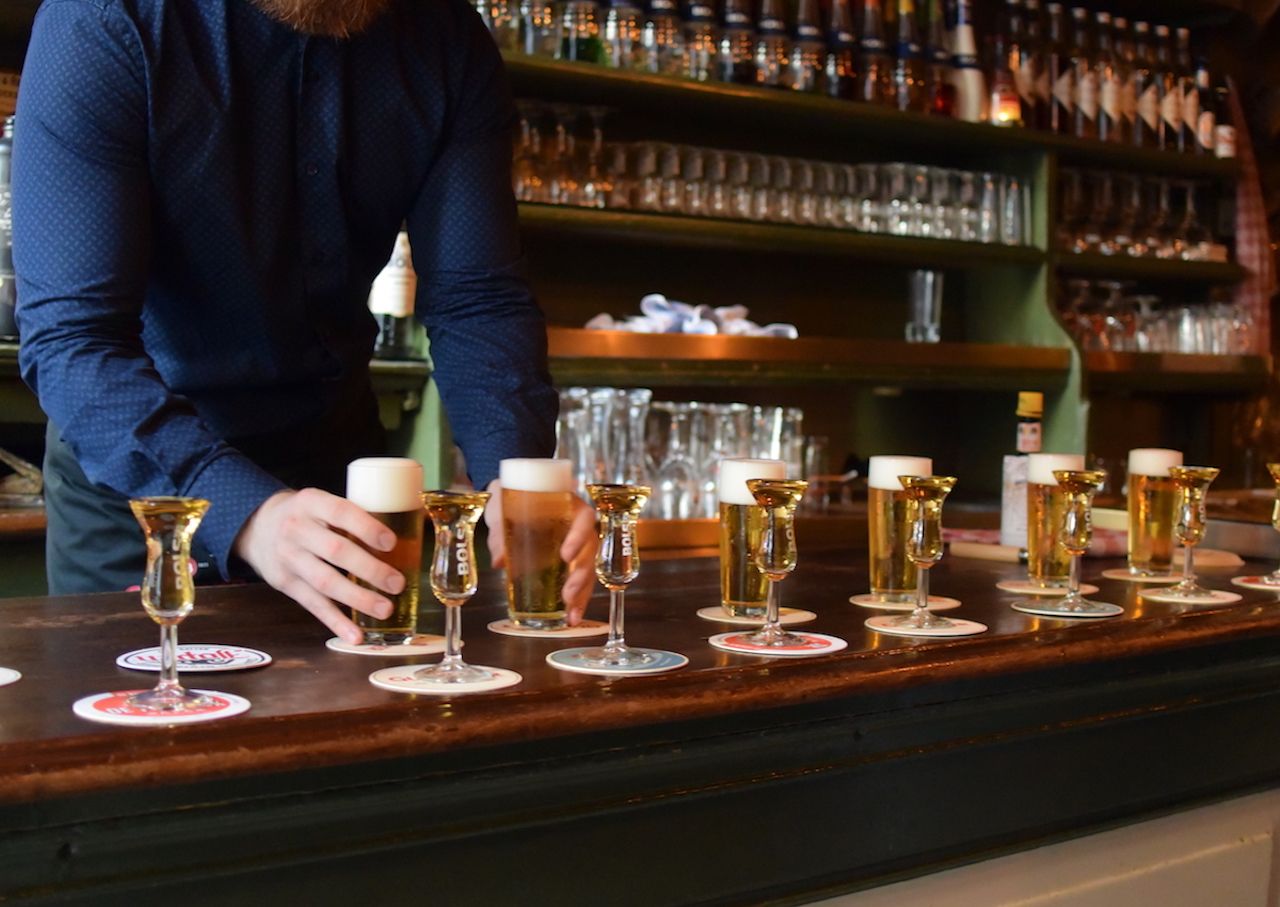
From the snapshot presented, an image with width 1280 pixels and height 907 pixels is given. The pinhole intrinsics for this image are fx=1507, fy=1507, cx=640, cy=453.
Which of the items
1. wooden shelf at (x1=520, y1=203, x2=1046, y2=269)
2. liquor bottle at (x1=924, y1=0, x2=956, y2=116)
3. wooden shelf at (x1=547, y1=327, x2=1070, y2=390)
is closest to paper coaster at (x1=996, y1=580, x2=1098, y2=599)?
wooden shelf at (x1=547, y1=327, x2=1070, y2=390)

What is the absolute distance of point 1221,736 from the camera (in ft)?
5.70

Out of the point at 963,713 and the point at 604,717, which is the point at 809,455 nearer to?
the point at 963,713

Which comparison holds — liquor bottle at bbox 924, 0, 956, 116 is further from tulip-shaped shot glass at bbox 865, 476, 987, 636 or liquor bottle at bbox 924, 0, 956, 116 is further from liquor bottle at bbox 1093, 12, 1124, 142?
tulip-shaped shot glass at bbox 865, 476, 987, 636

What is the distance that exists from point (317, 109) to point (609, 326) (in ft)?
5.12

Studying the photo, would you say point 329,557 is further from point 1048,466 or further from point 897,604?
point 1048,466

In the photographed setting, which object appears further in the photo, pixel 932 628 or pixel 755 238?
pixel 755 238

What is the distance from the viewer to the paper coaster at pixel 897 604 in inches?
67.1

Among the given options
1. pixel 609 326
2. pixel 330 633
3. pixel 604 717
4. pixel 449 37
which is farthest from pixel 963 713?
pixel 609 326

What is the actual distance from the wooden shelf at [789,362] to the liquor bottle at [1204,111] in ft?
3.13

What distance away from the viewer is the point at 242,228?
1.87 m

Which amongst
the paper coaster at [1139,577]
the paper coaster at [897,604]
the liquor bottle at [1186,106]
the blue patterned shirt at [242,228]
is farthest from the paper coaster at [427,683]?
A: the liquor bottle at [1186,106]

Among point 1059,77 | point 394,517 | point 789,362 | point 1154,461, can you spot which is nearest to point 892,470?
point 1154,461

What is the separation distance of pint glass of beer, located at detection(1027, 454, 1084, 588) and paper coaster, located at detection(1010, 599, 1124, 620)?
15 centimetres

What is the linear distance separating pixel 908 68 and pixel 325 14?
2.40 meters
